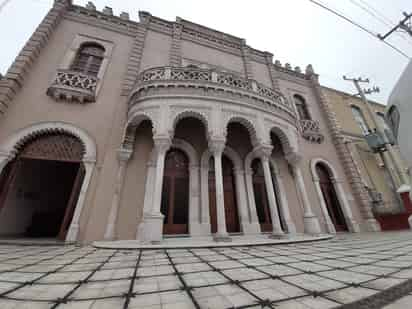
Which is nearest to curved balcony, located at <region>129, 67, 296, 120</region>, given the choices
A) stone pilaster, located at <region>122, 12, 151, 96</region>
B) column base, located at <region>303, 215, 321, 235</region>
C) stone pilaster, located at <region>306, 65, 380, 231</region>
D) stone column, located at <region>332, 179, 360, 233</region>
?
stone pilaster, located at <region>122, 12, 151, 96</region>

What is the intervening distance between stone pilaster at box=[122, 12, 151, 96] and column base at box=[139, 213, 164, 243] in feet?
17.1

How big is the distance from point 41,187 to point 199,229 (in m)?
8.26

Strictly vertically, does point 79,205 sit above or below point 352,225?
above

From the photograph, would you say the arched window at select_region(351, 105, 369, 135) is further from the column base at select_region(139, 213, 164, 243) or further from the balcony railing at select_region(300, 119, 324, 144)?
the column base at select_region(139, 213, 164, 243)

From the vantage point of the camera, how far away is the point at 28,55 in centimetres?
604

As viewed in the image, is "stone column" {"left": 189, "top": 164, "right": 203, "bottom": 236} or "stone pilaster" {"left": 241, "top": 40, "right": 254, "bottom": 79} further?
"stone pilaster" {"left": 241, "top": 40, "right": 254, "bottom": 79}

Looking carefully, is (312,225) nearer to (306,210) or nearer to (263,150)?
(306,210)

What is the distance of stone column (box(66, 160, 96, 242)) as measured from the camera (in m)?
4.70

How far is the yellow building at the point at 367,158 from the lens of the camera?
992cm

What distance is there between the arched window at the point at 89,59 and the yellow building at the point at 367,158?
14.6m

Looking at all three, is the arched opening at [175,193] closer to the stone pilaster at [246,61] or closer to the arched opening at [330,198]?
the stone pilaster at [246,61]

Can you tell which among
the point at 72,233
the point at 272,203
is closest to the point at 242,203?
the point at 272,203

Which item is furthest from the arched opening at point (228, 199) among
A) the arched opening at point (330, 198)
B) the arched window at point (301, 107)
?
the arched window at point (301, 107)

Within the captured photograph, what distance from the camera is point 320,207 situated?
7688 mm
